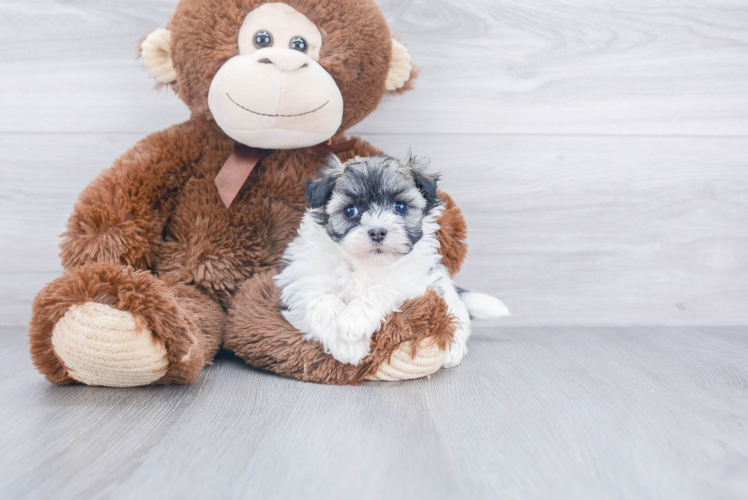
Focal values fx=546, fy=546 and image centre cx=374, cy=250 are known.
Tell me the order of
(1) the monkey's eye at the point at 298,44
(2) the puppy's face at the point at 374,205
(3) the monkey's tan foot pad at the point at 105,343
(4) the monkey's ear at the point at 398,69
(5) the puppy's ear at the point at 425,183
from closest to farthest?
1. (3) the monkey's tan foot pad at the point at 105,343
2. (2) the puppy's face at the point at 374,205
3. (5) the puppy's ear at the point at 425,183
4. (1) the monkey's eye at the point at 298,44
5. (4) the monkey's ear at the point at 398,69

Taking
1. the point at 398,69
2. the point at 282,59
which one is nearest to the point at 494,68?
the point at 398,69

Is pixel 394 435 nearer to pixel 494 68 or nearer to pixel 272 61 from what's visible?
pixel 272 61

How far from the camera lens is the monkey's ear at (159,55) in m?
1.49

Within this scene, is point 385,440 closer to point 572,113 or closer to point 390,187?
point 390,187

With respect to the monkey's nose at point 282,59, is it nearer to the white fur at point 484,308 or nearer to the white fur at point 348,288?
the white fur at point 348,288

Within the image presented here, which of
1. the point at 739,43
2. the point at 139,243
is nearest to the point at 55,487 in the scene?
the point at 139,243

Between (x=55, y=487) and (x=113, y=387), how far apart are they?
420mm

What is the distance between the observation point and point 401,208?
130 centimetres

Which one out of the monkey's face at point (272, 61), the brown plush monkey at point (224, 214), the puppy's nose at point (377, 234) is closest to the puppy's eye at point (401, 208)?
the puppy's nose at point (377, 234)

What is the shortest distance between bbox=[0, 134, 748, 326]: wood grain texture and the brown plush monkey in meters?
0.40

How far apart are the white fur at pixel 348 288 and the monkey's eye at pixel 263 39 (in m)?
0.46

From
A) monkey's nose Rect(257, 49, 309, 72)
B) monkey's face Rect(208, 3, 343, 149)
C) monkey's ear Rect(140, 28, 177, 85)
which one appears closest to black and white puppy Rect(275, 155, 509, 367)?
monkey's face Rect(208, 3, 343, 149)

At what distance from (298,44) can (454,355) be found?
0.91m

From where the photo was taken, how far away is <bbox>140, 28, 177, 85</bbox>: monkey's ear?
Answer: 1485 mm
